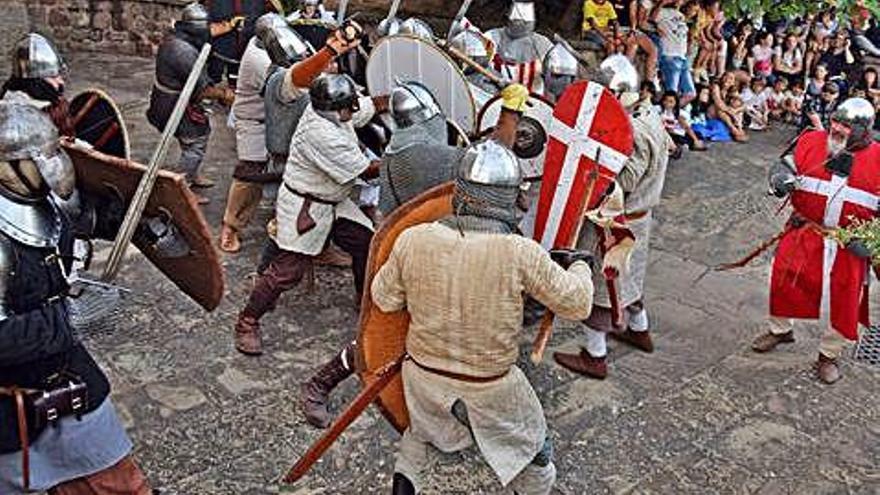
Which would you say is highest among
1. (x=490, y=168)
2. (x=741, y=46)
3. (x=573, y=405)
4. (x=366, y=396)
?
(x=490, y=168)

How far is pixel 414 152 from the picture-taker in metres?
4.02

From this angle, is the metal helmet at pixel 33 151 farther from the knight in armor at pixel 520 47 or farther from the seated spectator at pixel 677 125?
the seated spectator at pixel 677 125

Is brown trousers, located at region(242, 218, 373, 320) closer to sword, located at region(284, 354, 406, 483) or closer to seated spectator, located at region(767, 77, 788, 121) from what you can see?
sword, located at region(284, 354, 406, 483)

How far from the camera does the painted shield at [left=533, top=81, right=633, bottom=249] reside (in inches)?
156

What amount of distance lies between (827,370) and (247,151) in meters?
3.45

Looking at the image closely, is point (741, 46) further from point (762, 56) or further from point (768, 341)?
point (768, 341)

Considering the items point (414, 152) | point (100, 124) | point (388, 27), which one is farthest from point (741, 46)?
point (100, 124)

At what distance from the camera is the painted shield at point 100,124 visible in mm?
3689

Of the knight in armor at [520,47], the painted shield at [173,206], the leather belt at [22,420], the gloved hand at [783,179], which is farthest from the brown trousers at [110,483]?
the knight in armor at [520,47]

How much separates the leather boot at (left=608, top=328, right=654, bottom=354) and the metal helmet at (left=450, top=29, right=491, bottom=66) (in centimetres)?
179

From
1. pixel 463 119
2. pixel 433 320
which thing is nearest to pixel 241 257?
pixel 463 119

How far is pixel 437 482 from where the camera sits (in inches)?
143

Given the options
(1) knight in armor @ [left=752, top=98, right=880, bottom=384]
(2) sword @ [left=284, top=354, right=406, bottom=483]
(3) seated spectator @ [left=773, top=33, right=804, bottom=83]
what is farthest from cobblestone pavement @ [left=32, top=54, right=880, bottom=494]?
(3) seated spectator @ [left=773, top=33, right=804, bottom=83]

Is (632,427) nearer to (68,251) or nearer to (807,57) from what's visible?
(68,251)
